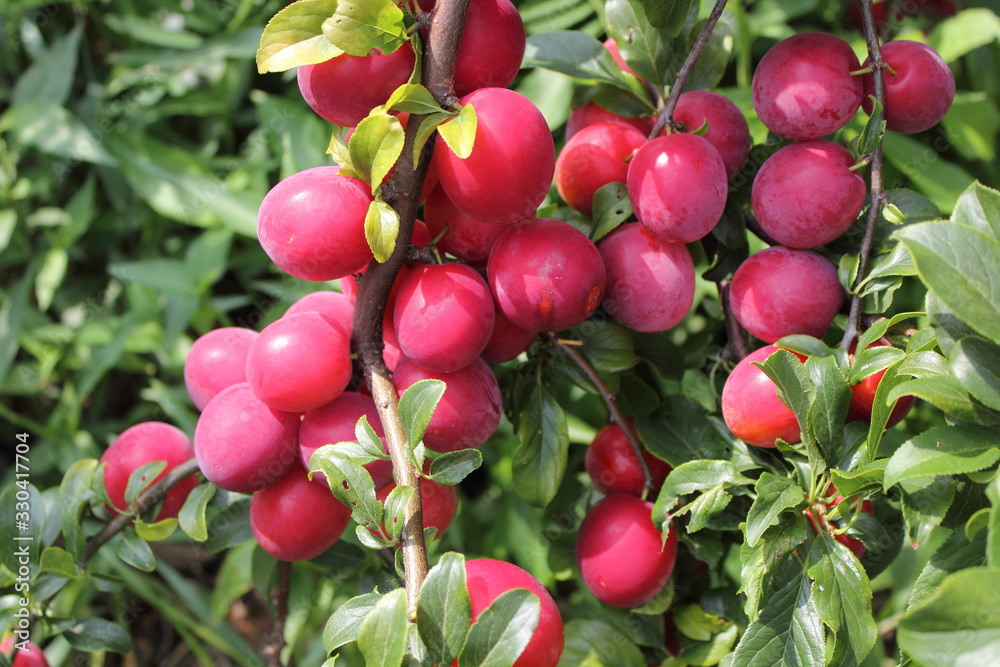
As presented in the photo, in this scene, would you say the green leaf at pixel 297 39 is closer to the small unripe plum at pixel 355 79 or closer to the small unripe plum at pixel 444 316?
the small unripe plum at pixel 355 79

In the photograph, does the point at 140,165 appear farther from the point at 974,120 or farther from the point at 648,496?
the point at 974,120

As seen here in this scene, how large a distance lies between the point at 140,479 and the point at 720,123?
2.04 feet

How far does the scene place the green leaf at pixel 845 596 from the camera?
52cm

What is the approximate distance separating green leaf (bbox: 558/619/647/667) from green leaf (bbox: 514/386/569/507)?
15 cm

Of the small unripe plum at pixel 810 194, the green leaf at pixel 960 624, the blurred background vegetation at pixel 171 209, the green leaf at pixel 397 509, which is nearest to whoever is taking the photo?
the green leaf at pixel 960 624

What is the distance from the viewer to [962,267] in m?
0.42

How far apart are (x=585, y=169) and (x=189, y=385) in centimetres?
44

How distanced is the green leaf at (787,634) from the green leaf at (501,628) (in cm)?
21

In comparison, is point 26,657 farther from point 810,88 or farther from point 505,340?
point 810,88

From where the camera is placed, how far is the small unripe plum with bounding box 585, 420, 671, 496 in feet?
2.42

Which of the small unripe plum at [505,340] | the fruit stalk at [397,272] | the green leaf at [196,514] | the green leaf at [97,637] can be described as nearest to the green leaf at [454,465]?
the fruit stalk at [397,272]

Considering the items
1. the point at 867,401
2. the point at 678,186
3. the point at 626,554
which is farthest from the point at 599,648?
the point at 678,186

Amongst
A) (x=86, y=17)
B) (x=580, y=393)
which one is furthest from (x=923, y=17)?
(x=86, y=17)

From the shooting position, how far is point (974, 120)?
4.54 ft
